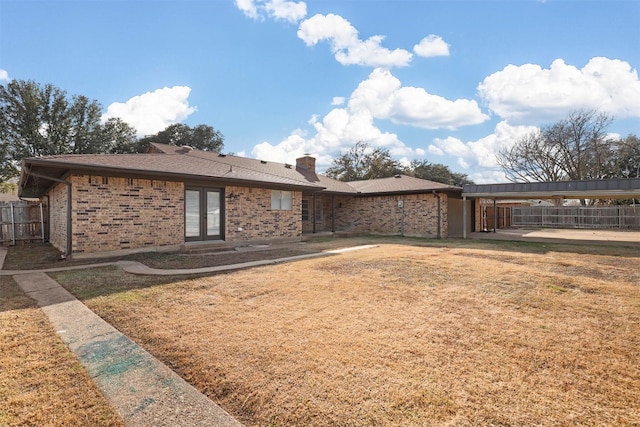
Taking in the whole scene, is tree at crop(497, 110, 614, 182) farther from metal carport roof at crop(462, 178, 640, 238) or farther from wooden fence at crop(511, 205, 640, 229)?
metal carport roof at crop(462, 178, 640, 238)

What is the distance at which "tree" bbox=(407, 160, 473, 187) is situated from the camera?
4109cm

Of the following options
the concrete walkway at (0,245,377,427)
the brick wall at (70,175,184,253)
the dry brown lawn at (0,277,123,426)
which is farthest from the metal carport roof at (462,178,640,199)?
the dry brown lawn at (0,277,123,426)

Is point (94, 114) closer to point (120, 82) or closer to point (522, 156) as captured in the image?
point (120, 82)

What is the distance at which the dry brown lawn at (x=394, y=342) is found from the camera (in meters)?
2.32

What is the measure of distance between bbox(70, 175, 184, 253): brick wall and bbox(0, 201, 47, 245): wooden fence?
7.60 m

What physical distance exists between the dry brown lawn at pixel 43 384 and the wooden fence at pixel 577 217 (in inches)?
1182

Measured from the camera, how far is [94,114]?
1265 inches

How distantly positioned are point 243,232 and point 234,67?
696cm

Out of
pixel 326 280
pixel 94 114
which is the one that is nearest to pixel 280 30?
pixel 326 280

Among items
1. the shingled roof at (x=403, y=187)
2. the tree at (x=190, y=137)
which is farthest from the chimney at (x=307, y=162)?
the tree at (x=190, y=137)

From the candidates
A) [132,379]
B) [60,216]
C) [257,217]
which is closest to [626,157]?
[257,217]

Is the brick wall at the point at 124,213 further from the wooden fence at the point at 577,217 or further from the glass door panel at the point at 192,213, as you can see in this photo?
the wooden fence at the point at 577,217

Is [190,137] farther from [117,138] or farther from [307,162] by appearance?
[307,162]

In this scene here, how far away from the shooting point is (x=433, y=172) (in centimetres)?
4206
